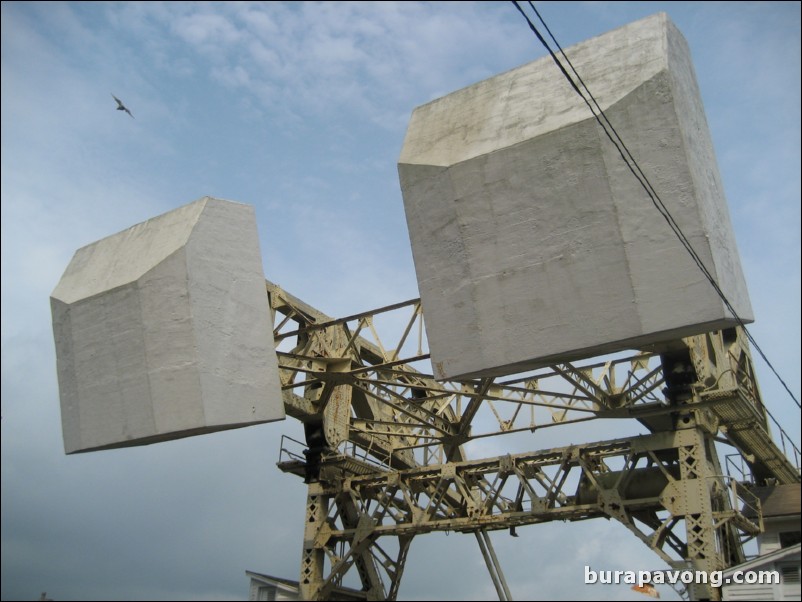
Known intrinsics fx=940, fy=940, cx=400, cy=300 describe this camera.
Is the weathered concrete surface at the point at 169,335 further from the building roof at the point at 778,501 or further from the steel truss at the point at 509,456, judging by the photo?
the building roof at the point at 778,501

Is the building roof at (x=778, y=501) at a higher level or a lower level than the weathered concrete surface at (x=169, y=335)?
lower

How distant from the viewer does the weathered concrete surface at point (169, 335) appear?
18938mm

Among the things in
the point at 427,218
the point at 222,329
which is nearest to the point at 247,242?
the point at 222,329

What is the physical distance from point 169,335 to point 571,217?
27.7ft

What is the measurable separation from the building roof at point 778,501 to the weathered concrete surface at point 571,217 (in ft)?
34.1

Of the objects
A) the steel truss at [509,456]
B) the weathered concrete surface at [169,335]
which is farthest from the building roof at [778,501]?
the weathered concrete surface at [169,335]

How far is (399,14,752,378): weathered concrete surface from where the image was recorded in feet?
50.7

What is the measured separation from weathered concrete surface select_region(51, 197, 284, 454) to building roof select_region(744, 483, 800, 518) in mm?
13706

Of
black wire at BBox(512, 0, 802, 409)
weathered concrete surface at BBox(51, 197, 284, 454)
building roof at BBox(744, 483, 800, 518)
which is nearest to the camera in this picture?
black wire at BBox(512, 0, 802, 409)

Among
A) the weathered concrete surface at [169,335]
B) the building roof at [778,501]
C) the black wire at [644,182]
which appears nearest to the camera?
the black wire at [644,182]

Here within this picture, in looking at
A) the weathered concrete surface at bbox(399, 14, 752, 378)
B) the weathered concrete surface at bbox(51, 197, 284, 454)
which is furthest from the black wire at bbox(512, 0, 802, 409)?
the weathered concrete surface at bbox(51, 197, 284, 454)

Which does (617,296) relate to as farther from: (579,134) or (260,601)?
(260,601)

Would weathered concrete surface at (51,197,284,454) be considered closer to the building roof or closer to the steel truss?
the steel truss

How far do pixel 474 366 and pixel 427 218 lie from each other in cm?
288
